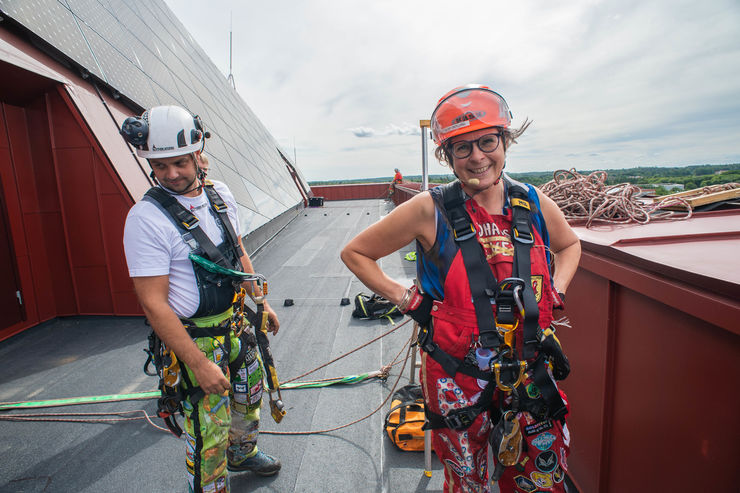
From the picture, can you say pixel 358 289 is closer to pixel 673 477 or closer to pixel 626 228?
pixel 626 228

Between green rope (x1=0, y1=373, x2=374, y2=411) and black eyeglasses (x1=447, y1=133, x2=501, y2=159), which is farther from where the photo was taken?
green rope (x1=0, y1=373, x2=374, y2=411)

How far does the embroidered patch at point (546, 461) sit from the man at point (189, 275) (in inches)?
67.6

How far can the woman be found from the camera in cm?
170

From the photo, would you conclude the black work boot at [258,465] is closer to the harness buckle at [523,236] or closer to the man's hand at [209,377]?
the man's hand at [209,377]

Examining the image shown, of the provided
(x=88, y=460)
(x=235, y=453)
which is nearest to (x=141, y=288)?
(x=235, y=453)

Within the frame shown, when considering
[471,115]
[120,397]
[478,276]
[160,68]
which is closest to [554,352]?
[478,276]

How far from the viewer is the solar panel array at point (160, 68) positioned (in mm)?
6727

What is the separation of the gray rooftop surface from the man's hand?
1241 millimetres

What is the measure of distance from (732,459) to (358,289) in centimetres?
631

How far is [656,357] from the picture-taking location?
5.73 ft

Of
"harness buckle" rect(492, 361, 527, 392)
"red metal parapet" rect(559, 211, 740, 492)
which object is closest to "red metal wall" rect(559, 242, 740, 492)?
"red metal parapet" rect(559, 211, 740, 492)

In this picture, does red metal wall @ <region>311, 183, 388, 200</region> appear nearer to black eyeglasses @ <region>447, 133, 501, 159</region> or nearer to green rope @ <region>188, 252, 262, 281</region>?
green rope @ <region>188, 252, 262, 281</region>

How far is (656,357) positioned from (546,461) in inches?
28.9

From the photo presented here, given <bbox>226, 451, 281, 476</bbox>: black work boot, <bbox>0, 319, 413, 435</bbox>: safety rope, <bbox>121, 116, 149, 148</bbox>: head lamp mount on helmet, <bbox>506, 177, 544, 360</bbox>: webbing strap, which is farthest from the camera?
<bbox>0, 319, 413, 435</bbox>: safety rope
